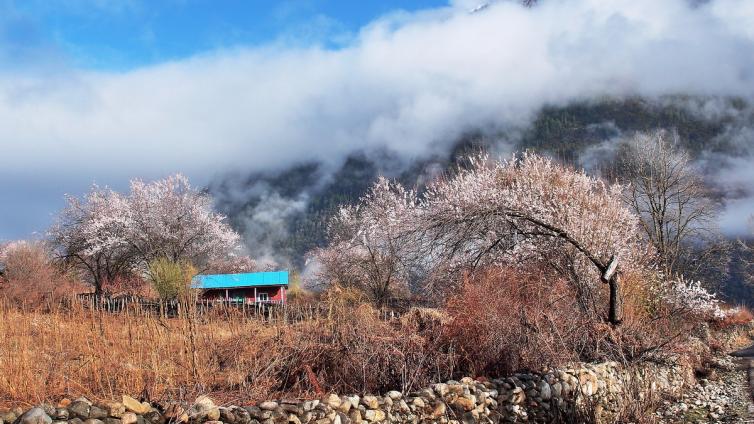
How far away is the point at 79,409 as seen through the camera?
5035 millimetres

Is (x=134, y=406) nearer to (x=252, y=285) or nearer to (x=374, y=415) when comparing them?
(x=374, y=415)

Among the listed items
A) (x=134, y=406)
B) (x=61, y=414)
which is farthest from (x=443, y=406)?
(x=61, y=414)

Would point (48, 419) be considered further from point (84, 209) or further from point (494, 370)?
point (84, 209)

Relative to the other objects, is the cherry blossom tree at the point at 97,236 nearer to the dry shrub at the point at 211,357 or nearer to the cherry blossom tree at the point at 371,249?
the cherry blossom tree at the point at 371,249

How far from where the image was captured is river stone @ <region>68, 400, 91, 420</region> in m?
5.02

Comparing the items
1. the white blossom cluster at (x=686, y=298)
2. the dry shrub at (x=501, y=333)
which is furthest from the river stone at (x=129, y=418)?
the white blossom cluster at (x=686, y=298)

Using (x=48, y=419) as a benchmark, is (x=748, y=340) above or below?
below

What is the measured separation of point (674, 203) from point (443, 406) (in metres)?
32.8

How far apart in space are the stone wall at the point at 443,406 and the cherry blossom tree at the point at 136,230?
97.0 ft

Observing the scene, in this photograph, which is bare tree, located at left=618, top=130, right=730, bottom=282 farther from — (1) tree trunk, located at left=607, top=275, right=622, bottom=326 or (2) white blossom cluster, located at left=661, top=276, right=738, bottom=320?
(1) tree trunk, located at left=607, top=275, right=622, bottom=326

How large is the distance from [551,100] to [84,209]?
17503cm

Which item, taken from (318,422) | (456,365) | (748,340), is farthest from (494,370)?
(748,340)

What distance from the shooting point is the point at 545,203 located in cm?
1781

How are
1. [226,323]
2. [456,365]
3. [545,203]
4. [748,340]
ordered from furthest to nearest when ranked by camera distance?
1. [748,340]
2. [545,203]
3. [226,323]
4. [456,365]
